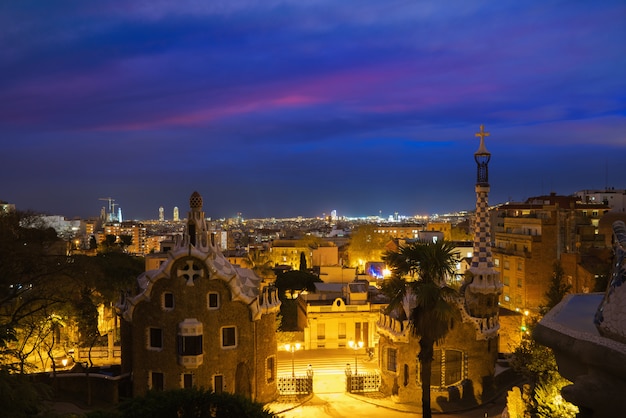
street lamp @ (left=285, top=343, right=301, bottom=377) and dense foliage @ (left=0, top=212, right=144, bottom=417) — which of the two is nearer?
dense foliage @ (left=0, top=212, right=144, bottom=417)

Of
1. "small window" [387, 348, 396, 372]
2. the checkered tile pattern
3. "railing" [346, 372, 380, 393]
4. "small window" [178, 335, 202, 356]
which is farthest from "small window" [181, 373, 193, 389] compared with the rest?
the checkered tile pattern

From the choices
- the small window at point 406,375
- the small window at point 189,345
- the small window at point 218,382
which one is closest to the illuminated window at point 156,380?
the small window at point 189,345

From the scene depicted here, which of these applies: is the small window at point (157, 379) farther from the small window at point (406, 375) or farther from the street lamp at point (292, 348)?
the small window at point (406, 375)

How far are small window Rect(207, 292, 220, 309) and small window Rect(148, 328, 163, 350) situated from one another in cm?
285

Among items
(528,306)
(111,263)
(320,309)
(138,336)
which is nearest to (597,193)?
(528,306)

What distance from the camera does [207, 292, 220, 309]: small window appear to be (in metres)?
28.2

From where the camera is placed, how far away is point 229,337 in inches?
1133

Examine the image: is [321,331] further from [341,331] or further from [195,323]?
[195,323]

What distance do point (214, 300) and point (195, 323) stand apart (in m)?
1.52

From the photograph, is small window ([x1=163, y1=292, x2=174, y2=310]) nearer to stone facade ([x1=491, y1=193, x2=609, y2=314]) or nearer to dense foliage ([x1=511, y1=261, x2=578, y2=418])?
dense foliage ([x1=511, y1=261, x2=578, y2=418])

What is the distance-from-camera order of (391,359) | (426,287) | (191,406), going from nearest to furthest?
(191,406), (426,287), (391,359)

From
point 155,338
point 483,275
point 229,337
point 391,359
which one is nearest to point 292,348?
point 229,337

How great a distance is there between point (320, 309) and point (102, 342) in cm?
1677

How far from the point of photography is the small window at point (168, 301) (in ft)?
92.0
